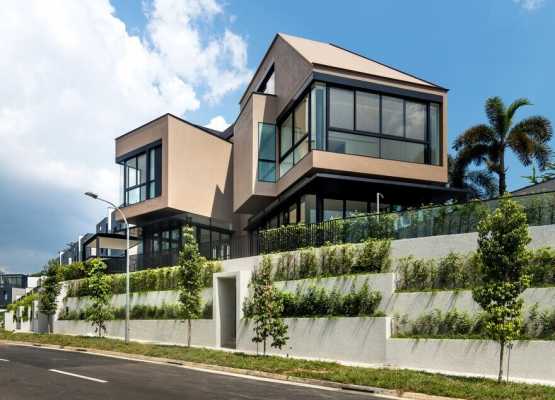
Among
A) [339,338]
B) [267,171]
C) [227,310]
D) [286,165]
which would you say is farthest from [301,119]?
[339,338]

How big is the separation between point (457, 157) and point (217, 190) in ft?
48.2

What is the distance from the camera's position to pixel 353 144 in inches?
1059

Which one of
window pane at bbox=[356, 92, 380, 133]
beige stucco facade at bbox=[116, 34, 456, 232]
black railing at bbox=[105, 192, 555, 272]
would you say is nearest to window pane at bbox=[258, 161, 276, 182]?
beige stucco facade at bbox=[116, 34, 456, 232]

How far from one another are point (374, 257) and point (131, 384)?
9.28 m

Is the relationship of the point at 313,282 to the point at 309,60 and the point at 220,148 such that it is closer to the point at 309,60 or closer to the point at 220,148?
the point at 309,60

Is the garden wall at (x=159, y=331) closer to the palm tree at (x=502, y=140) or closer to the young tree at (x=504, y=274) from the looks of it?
the young tree at (x=504, y=274)

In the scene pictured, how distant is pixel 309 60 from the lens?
1070 inches

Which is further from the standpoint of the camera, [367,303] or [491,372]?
[367,303]

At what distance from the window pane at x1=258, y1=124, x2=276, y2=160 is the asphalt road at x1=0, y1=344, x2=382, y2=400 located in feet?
46.2

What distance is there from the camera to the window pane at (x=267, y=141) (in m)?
31.6

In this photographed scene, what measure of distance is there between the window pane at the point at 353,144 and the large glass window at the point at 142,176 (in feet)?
43.1

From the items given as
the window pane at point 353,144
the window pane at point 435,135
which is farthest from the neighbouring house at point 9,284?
the window pane at point 435,135

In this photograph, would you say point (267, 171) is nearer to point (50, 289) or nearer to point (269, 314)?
point (269, 314)

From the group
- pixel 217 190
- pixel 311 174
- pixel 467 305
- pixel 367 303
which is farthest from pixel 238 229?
pixel 467 305
